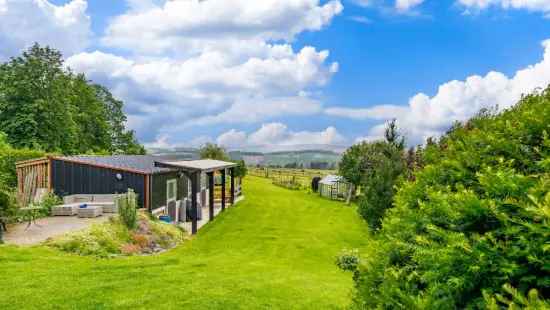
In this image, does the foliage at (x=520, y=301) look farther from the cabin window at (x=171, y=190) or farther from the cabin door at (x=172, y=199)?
the cabin window at (x=171, y=190)

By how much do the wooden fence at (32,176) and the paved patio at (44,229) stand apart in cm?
301

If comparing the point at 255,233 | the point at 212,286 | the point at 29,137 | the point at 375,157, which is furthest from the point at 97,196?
the point at 375,157

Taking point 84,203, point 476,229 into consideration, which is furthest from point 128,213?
point 476,229

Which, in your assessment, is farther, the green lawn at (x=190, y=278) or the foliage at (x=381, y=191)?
the foliage at (x=381, y=191)

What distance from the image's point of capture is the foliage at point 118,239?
1227cm

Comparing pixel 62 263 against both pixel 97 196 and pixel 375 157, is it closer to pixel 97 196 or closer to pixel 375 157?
pixel 97 196

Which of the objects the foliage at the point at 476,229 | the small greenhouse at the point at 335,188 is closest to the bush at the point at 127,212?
the foliage at the point at 476,229

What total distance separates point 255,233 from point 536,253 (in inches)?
694

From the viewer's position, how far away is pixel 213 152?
131ft

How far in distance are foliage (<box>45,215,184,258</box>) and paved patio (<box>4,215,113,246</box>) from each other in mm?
835

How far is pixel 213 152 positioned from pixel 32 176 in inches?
841

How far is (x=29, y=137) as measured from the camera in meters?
33.0

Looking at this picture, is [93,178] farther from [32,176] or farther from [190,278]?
[190,278]

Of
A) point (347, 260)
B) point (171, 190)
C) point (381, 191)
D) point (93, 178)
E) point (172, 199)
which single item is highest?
point (93, 178)
